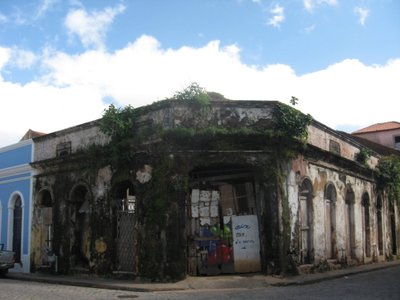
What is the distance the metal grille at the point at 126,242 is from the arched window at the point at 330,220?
719cm

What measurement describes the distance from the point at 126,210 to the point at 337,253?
8.30 m

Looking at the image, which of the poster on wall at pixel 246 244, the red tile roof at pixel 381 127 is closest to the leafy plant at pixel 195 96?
the poster on wall at pixel 246 244

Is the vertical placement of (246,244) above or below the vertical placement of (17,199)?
below

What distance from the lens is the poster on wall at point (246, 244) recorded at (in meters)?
14.8

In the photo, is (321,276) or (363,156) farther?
(363,156)

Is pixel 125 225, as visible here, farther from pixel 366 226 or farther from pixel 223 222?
pixel 366 226

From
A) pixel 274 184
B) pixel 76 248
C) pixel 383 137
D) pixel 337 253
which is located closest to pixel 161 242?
pixel 274 184

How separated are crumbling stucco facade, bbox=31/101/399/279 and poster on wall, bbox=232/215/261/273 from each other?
0.03 meters

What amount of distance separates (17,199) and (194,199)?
397 inches

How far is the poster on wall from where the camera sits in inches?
582

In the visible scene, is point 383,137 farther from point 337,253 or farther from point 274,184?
point 274,184

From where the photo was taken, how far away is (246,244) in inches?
587

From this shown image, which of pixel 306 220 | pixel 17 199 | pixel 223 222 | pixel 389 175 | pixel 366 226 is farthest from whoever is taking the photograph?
pixel 389 175

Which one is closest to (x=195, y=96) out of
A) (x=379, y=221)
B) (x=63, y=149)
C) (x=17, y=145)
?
(x=63, y=149)
